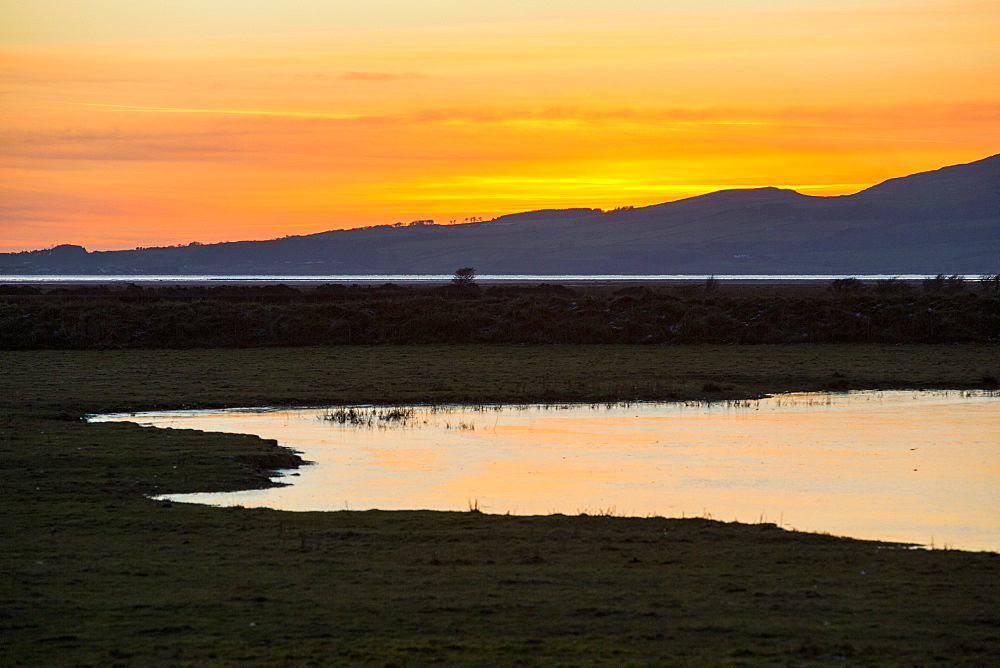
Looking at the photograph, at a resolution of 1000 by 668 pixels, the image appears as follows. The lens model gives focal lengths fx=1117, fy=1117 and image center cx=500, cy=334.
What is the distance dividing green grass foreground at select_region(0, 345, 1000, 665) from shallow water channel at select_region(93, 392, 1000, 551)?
1.61m

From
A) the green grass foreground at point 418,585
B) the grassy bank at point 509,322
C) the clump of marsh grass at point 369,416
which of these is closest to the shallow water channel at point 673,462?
the clump of marsh grass at point 369,416

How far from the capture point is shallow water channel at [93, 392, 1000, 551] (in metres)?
16.9

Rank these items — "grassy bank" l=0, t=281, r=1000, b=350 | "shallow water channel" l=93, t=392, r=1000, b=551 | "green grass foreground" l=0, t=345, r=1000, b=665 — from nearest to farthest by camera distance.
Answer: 1. "green grass foreground" l=0, t=345, r=1000, b=665
2. "shallow water channel" l=93, t=392, r=1000, b=551
3. "grassy bank" l=0, t=281, r=1000, b=350

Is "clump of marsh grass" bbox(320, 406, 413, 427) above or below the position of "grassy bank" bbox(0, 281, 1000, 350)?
below

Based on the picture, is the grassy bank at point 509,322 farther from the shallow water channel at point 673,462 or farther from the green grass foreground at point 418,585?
the green grass foreground at point 418,585

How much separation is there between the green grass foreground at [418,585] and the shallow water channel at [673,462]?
5.29 ft

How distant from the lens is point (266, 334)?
5112 cm

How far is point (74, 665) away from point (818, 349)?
4157 cm

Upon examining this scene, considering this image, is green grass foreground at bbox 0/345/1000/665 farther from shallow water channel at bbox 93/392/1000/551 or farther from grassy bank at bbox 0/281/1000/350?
grassy bank at bbox 0/281/1000/350

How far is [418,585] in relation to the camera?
11594 millimetres

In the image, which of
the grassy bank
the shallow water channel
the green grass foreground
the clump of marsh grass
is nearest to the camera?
the green grass foreground

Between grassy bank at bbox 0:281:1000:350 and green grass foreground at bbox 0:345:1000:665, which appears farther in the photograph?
grassy bank at bbox 0:281:1000:350

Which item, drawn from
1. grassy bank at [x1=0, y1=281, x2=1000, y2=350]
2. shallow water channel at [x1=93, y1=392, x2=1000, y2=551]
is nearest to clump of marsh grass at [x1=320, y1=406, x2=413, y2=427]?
shallow water channel at [x1=93, y1=392, x2=1000, y2=551]

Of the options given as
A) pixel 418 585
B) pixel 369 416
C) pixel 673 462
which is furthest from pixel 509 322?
pixel 418 585
